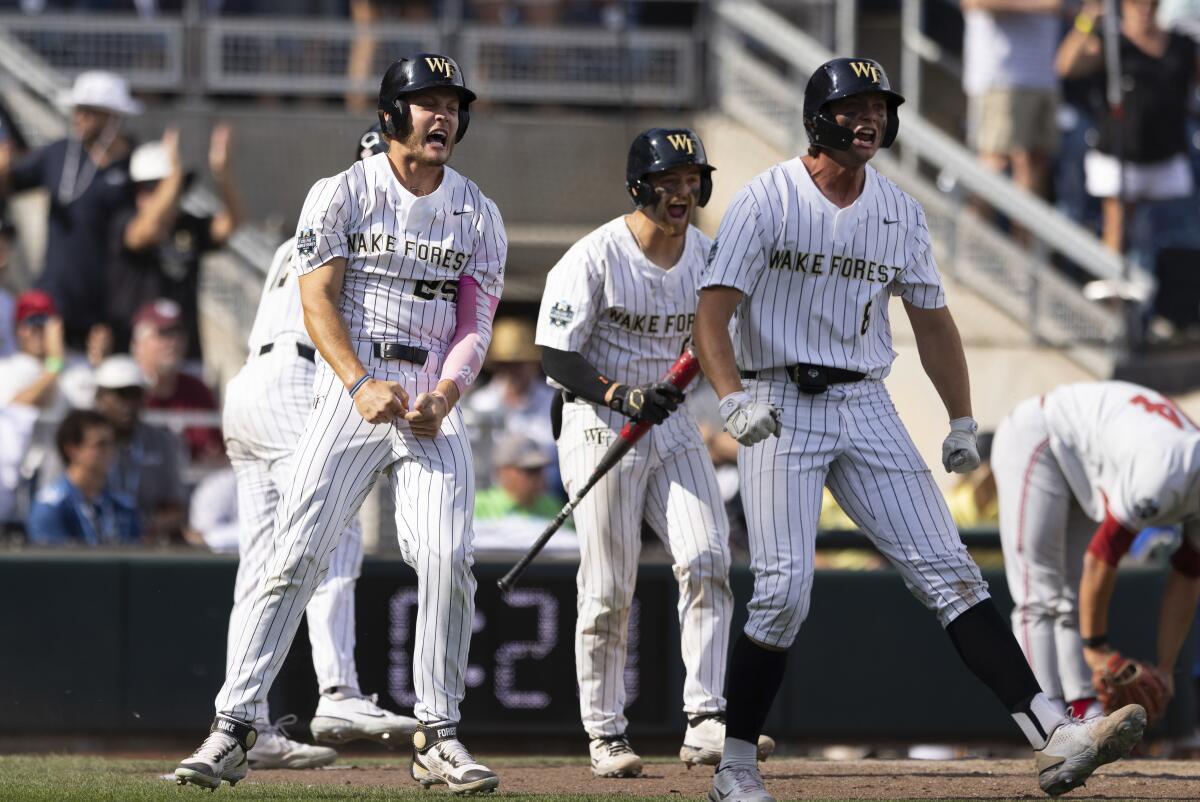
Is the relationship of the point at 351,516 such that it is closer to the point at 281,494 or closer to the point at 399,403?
the point at 399,403

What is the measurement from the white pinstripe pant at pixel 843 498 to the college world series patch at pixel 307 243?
4.72 feet

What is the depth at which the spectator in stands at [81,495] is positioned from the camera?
10016 millimetres

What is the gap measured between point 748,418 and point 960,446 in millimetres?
906

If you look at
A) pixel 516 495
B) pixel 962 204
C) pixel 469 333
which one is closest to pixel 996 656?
pixel 469 333

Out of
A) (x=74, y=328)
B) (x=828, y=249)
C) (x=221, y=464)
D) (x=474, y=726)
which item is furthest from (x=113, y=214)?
(x=828, y=249)

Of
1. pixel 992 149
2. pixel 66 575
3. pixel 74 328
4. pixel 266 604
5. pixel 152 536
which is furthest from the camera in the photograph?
pixel 992 149

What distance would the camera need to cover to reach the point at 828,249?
6.34 metres

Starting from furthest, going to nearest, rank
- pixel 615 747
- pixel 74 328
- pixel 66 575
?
1. pixel 74 328
2. pixel 66 575
3. pixel 615 747

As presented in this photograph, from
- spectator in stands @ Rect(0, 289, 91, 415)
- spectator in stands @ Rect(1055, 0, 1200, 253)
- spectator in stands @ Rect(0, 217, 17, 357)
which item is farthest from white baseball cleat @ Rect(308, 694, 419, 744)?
spectator in stands @ Rect(1055, 0, 1200, 253)

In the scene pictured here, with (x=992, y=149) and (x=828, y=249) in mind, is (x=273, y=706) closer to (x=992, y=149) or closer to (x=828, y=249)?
(x=828, y=249)

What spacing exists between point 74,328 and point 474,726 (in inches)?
152

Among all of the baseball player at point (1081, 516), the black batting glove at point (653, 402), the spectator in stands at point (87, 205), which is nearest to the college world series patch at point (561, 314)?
the black batting glove at point (653, 402)

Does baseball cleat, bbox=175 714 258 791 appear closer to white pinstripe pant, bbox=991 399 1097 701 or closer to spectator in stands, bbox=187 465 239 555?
white pinstripe pant, bbox=991 399 1097 701

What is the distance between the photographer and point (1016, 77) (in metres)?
13.0
